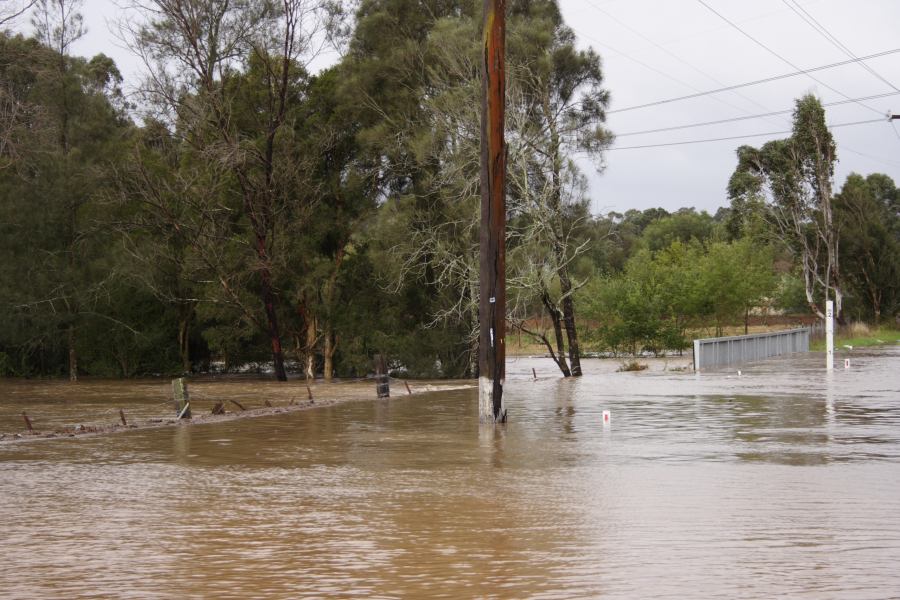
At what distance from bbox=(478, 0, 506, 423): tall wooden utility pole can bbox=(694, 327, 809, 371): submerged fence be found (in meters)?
20.5

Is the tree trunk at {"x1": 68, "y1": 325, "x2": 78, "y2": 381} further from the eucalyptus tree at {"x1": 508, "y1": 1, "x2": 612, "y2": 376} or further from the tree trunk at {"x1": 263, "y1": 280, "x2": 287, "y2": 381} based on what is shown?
the eucalyptus tree at {"x1": 508, "y1": 1, "x2": 612, "y2": 376}

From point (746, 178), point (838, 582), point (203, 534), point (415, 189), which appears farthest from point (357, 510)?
point (746, 178)

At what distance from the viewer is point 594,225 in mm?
43500

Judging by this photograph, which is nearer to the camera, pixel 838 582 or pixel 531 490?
pixel 838 582

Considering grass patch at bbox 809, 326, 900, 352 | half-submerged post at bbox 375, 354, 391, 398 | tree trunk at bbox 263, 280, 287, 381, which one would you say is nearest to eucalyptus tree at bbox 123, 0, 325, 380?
tree trunk at bbox 263, 280, 287, 381

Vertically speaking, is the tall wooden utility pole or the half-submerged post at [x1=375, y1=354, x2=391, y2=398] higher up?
the tall wooden utility pole

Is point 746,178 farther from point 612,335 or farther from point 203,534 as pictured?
point 203,534

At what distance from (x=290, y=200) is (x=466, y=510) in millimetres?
35751

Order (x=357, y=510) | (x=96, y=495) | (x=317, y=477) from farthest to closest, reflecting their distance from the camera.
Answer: (x=317, y=477)
(x=96, y=495)
(x=357, y=510)

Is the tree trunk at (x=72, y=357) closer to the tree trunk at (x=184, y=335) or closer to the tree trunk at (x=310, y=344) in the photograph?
the tree trunk at (x=184, y=335)

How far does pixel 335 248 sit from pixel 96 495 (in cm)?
3613

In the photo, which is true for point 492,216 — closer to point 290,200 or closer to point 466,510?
point 466,510

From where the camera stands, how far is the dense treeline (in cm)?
4147

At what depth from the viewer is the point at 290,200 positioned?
45.9 metres
